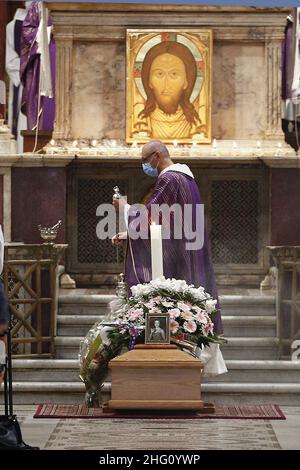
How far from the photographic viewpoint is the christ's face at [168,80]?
15555 millimetres

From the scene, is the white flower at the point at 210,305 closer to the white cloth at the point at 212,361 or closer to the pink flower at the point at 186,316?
the pink flower at the point at 186,316

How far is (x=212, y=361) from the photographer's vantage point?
1221 centimetres

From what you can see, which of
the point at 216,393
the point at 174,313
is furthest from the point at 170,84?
the point at 174,313

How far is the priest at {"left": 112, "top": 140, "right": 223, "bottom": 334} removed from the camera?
12.3 m

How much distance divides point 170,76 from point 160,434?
622cm

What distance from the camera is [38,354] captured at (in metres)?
13.1

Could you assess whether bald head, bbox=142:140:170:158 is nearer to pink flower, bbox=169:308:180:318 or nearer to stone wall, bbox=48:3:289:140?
pink flower, bbox=169:308:180:318

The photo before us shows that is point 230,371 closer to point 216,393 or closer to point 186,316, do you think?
point 216,393

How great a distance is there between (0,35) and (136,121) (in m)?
2.99

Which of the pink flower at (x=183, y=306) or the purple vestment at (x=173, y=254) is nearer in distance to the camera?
the pink flower at (x=183, y=306)

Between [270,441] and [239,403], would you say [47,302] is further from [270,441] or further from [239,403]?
[270,441]

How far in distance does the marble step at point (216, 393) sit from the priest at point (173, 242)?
1.70 ft

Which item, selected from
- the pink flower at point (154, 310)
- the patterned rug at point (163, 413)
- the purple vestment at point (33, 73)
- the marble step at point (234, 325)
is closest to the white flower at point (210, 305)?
the pink flower at point (154, 310)
